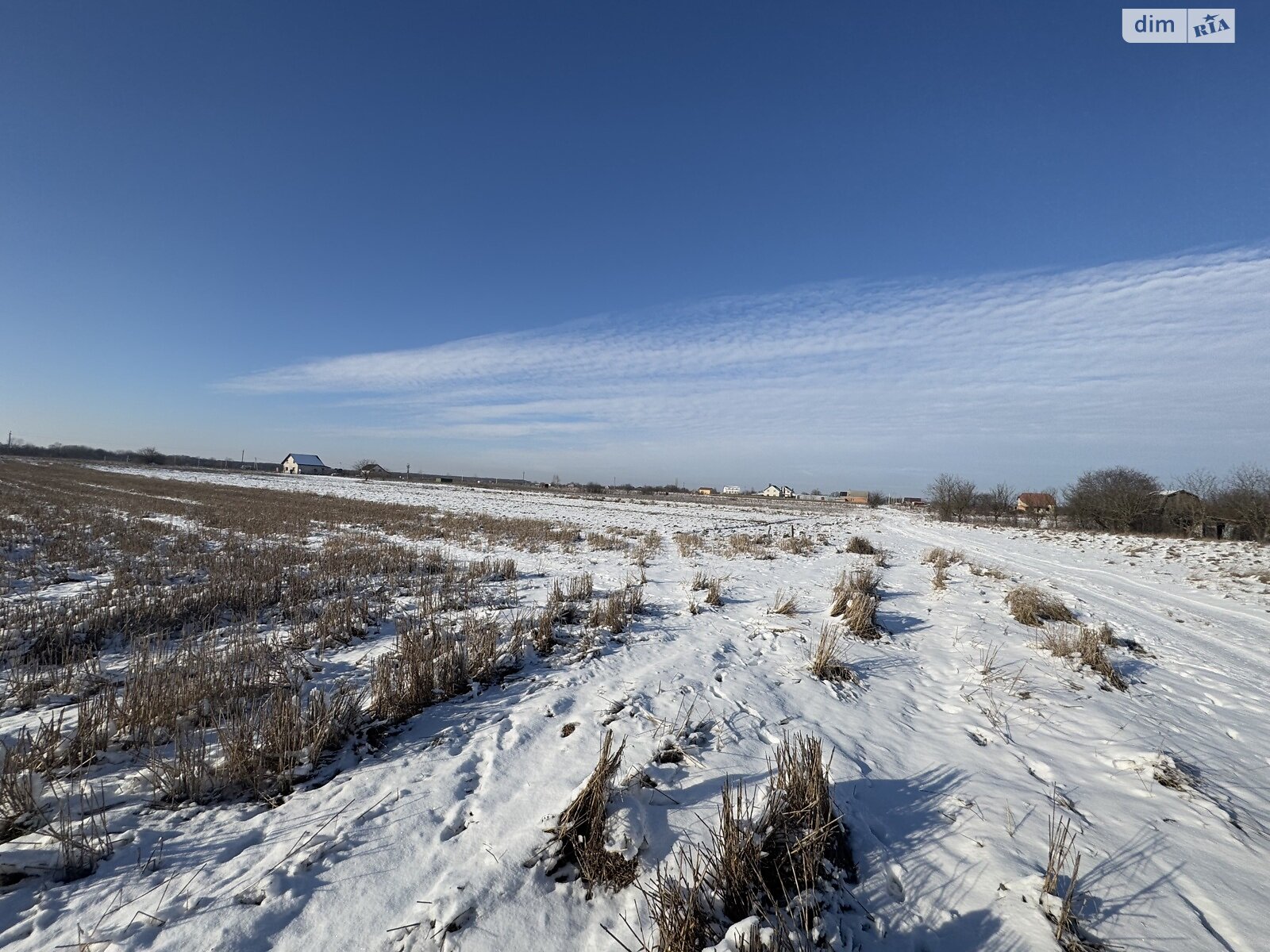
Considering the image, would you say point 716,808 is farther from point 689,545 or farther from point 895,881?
point 689,545

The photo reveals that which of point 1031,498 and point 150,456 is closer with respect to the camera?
point 1031,498

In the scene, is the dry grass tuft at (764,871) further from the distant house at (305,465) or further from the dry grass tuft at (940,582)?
the distant house at (305,465)

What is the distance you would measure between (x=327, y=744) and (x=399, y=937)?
2170 mm

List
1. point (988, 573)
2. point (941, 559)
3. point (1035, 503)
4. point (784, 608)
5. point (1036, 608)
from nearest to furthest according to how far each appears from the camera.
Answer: point (784, 608), point (1036, 608), point (988, 573), point (941, 559), point (1035, 503)

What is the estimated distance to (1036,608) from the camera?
30.5 feet

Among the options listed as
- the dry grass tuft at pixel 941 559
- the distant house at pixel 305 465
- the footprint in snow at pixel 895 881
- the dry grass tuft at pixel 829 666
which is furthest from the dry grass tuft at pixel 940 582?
the distant house at pixel 305 465

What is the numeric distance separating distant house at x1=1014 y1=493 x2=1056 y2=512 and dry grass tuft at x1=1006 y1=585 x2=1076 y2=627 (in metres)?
42.7

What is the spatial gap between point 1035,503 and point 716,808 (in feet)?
259

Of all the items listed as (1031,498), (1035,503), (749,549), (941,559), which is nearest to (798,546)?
(749,549)

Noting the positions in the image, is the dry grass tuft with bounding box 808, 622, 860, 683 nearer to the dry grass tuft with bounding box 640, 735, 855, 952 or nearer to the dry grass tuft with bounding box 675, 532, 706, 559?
the dry grass tuft with bounding box 640, 735, 855, 952

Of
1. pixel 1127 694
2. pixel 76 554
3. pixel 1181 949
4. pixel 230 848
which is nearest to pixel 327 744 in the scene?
pixel 230 848

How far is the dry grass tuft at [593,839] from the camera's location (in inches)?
116

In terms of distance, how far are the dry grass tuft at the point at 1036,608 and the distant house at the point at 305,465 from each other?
130947mm

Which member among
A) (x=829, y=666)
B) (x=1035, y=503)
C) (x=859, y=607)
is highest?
(x=859, y=607)
